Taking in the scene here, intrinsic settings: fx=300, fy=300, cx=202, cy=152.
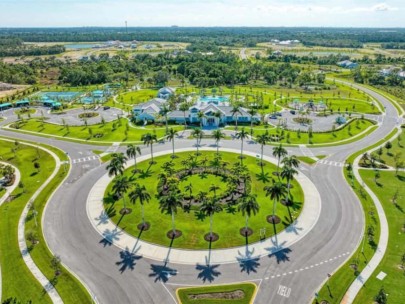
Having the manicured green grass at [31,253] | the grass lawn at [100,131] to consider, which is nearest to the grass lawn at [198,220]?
the manicured green grass at [31,253]

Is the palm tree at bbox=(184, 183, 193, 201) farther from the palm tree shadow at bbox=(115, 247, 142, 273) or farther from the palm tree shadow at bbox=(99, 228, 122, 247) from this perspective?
the palm tree shadow at bbox=(115, 247, 142, 273)

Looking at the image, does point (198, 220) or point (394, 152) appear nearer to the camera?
point (198, 220)

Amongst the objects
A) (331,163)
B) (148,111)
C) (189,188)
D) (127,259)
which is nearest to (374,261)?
(189,188)

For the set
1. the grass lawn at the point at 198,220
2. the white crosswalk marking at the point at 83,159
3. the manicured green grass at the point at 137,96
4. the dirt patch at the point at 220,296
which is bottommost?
the dirt patch at the point at 220,296

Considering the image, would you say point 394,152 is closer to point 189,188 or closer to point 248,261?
point 189,188

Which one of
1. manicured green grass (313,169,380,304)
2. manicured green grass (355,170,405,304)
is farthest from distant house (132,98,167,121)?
manicured green grass (313,169,380,304)

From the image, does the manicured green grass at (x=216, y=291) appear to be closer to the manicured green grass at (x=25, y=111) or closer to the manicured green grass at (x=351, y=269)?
the manicured green grass at (x=351, y=269)
